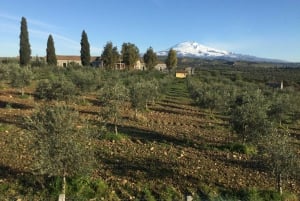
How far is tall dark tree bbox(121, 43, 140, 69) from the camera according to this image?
3510 inches

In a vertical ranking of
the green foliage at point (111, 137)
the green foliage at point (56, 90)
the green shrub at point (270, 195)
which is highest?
the green foliage at point (56, 90)

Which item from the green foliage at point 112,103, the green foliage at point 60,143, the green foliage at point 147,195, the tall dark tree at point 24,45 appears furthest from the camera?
the tall dark tree at point 24,45

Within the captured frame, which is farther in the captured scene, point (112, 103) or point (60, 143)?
point (112, 103)

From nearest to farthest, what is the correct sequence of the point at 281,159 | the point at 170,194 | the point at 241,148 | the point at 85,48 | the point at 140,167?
the point at 170,194 < the point at 281,159 < the point at 140,167 < the point at 241,148 < the point at 85,48

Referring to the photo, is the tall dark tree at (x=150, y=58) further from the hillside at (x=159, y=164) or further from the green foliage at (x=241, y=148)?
the green foliage at (x=241, y=148)

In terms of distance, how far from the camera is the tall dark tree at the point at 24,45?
73000 mm

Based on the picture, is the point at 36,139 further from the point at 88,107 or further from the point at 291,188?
the point at 88,107

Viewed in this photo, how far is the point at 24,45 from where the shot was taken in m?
73.1

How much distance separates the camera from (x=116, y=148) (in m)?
19.1

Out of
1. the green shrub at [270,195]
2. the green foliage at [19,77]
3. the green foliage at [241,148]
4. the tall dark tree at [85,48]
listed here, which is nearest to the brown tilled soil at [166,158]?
the green foliage at [241,148]

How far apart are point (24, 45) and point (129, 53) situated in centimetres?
2475

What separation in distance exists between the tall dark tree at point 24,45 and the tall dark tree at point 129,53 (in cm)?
2389

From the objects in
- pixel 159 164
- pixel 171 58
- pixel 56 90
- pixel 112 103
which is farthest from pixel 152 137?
pixel 171 58

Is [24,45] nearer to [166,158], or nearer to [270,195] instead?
[166,158]
